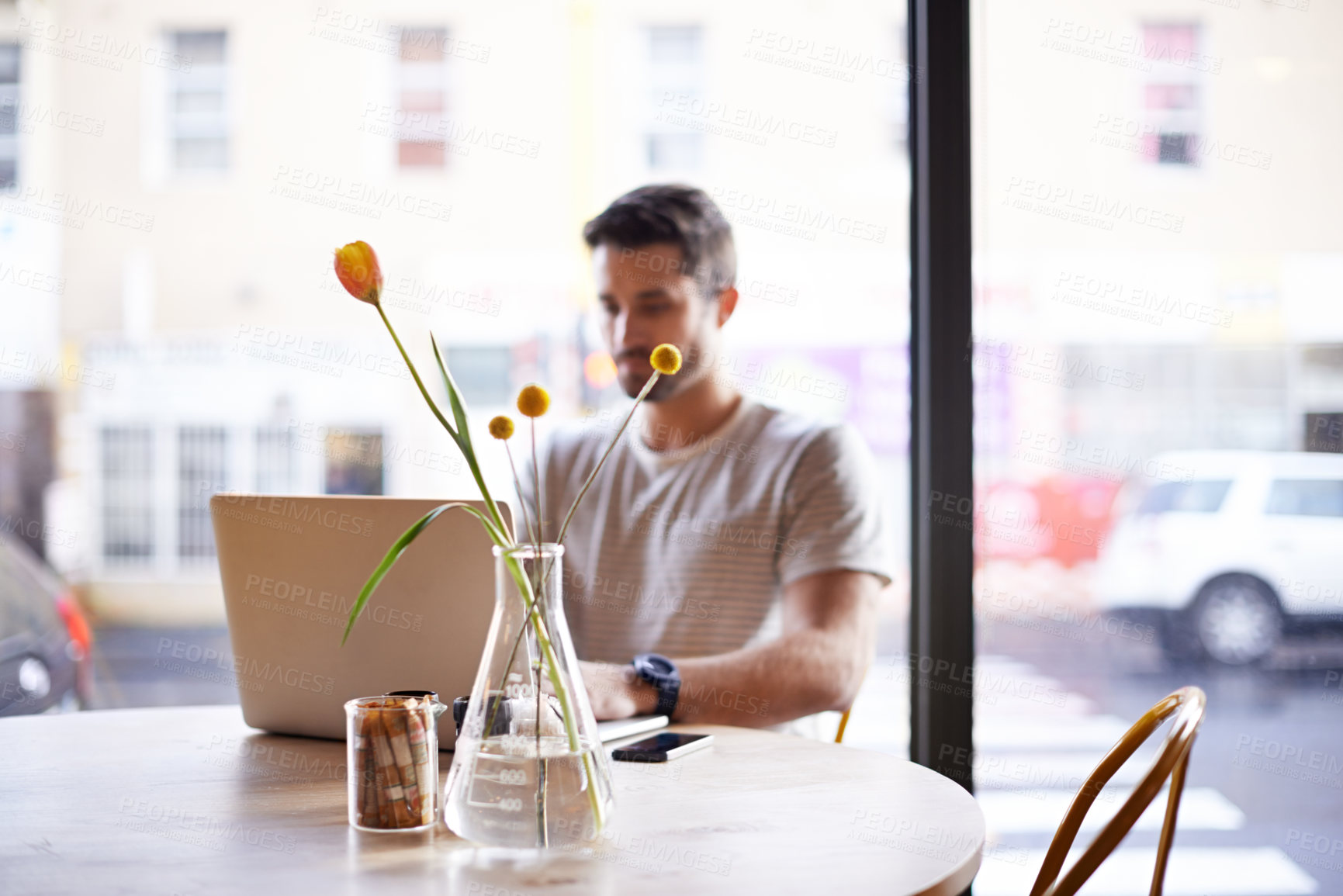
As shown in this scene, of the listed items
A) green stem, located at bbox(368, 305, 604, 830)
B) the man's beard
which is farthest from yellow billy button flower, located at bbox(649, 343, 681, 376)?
the man's beard

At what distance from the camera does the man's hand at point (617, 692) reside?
1210mm

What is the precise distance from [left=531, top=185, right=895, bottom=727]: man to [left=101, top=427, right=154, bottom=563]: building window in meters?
0.94

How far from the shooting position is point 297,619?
1136mm

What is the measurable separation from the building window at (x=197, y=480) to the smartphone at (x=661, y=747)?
4.79 feet

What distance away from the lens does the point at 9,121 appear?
212 cm

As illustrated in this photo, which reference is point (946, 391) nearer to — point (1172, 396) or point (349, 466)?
point (1172, 396)

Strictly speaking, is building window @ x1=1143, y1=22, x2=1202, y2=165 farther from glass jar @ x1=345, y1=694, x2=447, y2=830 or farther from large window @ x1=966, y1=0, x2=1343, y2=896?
glass jar @ x1=345, y1=694, x2=447, y2=830

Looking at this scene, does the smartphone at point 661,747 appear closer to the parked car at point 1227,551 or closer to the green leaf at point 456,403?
the green leaf at point 456,403

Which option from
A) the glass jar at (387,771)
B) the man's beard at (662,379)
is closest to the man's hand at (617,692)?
the glass jar at (387,771)

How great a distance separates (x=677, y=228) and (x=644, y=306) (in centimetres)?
15

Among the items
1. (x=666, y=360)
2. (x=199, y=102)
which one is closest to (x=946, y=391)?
(x=666, y=360)

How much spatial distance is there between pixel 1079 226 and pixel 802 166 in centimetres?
81

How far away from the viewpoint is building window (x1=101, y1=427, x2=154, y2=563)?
7.23 feet

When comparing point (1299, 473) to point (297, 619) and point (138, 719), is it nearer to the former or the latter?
point (297, 619)
